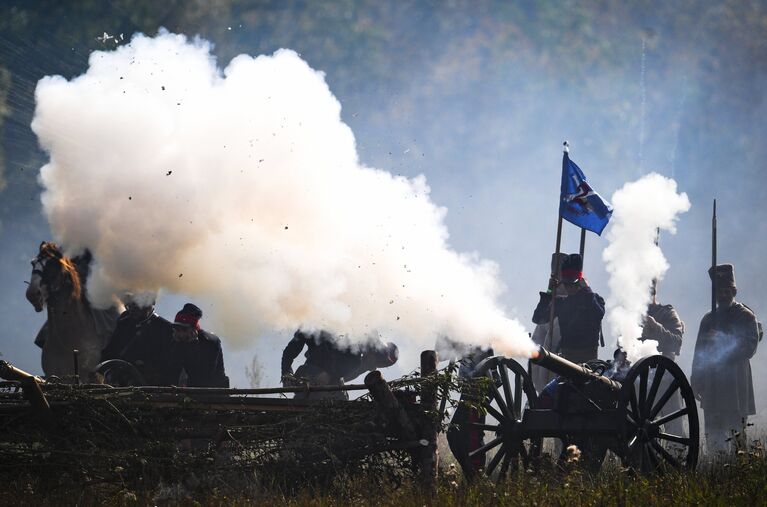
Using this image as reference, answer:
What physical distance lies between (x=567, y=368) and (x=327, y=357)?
414 cm

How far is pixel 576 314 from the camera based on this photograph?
10.1 meters

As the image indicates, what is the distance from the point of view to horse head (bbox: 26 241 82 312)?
988 centimetres

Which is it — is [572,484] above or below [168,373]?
below

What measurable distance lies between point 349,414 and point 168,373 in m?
4.03

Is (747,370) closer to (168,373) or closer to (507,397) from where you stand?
(507,397)

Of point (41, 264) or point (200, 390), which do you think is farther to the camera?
point (41, 264)

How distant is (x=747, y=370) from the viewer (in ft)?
38.7

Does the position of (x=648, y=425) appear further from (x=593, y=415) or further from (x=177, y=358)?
(x=177, y=358)

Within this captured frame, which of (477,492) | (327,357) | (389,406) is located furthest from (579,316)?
(477,492)

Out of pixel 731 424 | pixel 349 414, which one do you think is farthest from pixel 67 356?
pixel 731 424

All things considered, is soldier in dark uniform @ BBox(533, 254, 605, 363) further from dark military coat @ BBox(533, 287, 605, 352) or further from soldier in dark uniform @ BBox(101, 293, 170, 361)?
soldier in dark uniform @ BBox(101, 293, 170, 361)

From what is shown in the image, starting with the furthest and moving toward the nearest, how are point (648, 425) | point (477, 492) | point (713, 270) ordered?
point (713, 270) < point (648, 425) < point (477, 492)

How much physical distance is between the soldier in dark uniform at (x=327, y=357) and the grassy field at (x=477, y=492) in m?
4.37

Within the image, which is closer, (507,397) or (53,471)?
(53,471)
